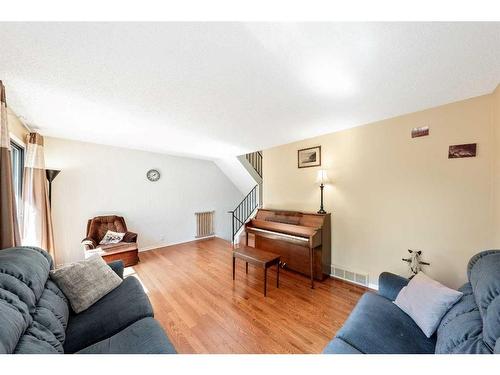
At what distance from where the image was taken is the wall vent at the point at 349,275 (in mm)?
2611

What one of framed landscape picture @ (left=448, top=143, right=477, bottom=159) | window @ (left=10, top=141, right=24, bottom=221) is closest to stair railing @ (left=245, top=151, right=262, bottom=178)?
framed landscape picture @ (left=448, top=143, right=477, bottom=159)

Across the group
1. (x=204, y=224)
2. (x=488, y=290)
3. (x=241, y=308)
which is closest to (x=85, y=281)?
(x=241, y=308)

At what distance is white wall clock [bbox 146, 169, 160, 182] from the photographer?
174 inches

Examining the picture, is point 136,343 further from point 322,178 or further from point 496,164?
point 496,164

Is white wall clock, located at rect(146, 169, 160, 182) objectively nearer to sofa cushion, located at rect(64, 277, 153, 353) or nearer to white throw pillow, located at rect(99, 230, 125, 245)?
white throw pillow, located at rect(99, 230, 125, 245)

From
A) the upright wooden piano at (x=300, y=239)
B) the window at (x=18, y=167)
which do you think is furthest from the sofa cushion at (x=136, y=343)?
the window at (x=18, y=167)

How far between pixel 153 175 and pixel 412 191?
4.80 metres

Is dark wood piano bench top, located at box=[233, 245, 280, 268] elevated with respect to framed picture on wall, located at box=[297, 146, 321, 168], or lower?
lower

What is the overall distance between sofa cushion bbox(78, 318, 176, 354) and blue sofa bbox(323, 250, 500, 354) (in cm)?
99

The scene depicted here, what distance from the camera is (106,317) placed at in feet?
4.66

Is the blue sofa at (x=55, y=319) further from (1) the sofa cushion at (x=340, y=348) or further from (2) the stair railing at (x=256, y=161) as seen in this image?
(2) the stair railing at (x=256, y=161)
